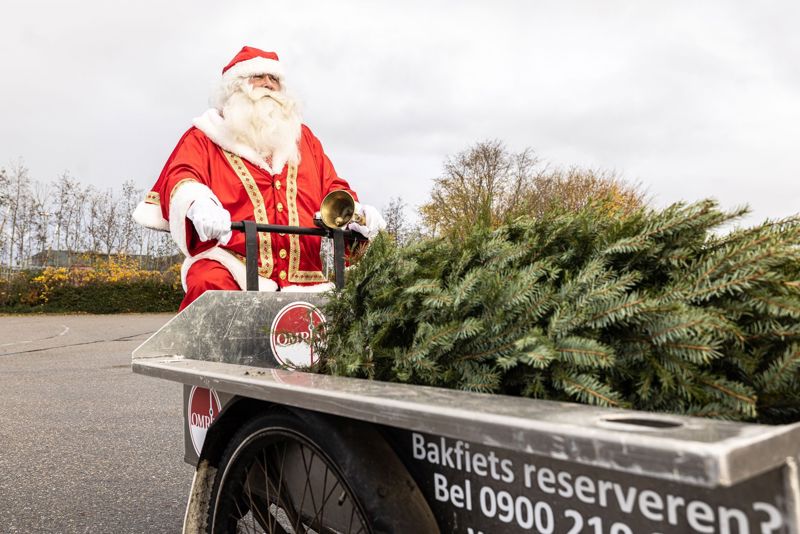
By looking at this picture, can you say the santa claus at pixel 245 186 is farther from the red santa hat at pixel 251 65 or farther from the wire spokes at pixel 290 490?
the wire spokes at pixel 290 490

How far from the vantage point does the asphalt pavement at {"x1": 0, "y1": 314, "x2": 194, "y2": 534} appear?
3.14 metres

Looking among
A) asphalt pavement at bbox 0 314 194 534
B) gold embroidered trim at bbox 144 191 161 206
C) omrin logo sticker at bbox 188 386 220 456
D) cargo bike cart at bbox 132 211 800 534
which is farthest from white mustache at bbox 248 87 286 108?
asphalt pavement at bbox 0 314 194 534

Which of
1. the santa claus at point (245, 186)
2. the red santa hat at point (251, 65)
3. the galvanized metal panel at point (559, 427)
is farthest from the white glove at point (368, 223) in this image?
the galvanized metal panel at point (559, 427)

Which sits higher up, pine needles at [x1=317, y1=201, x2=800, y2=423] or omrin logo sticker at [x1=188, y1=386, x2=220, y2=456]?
pine needles at [x1=317, y1=201, x2=800, y2=423]

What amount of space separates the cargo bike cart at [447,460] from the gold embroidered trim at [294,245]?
1.14 meters

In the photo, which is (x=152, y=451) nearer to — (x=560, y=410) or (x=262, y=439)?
(x=262, y=439)

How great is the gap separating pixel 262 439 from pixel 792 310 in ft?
3.86

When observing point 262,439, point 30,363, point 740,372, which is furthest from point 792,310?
point 30,363

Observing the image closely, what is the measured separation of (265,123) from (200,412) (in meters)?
1.87

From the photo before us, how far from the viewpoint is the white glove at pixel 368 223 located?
126 inches

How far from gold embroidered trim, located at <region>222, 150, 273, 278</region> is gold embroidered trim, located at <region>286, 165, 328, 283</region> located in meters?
0.12

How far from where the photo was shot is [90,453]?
167 inches

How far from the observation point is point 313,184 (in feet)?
12.3

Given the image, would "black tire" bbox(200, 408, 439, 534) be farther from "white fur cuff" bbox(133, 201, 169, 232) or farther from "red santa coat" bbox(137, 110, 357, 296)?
"white fur cuff" bbox(133, 201, 169, 232)
